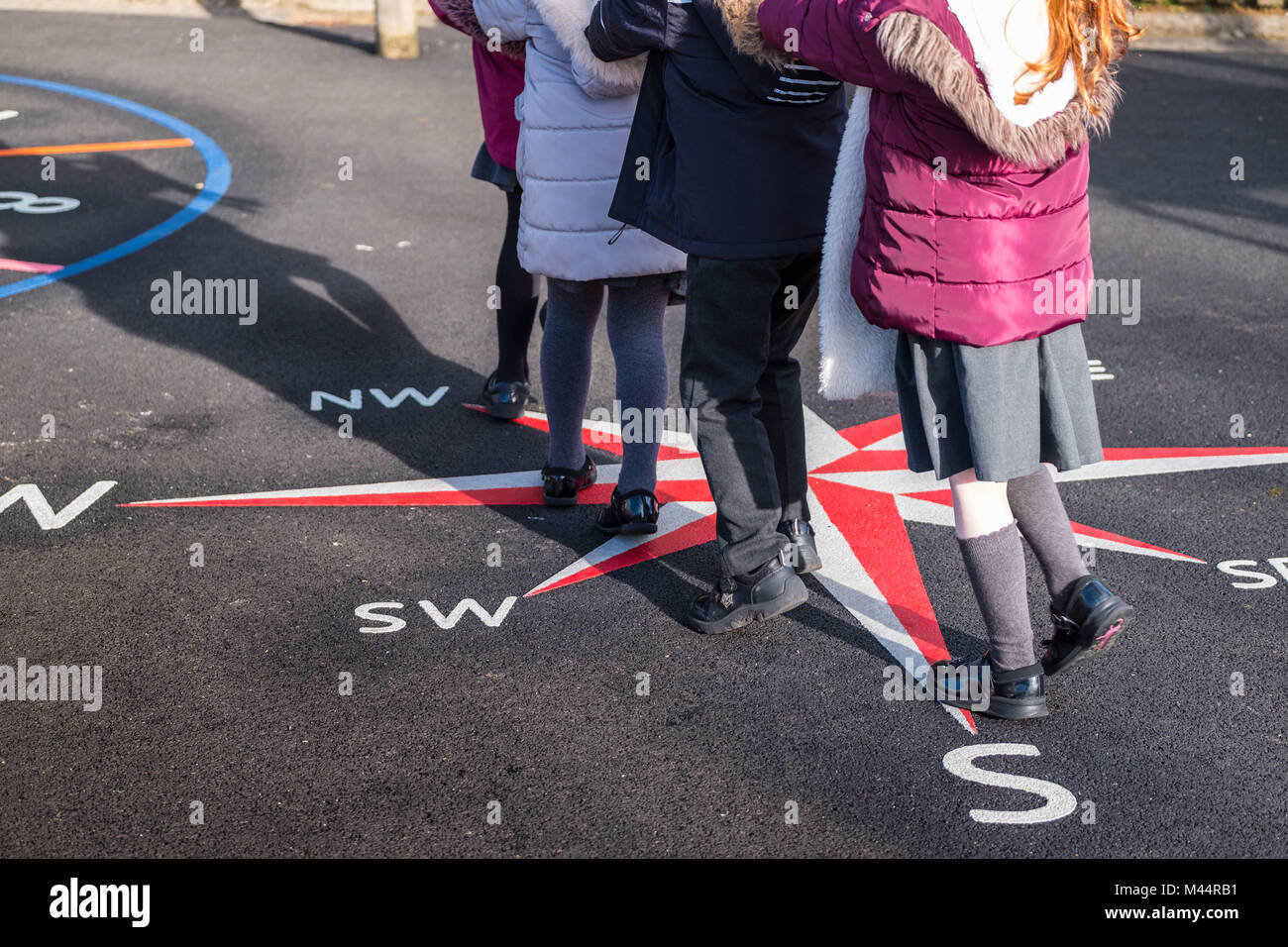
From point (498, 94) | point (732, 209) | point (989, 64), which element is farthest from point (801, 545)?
point (498, 94)

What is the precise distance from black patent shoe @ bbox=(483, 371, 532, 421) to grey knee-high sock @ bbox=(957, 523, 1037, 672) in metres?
2.26

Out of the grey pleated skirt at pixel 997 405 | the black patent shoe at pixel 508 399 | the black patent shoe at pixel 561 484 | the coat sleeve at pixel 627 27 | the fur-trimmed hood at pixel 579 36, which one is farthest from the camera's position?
the black patent shoe at pixel 508 399

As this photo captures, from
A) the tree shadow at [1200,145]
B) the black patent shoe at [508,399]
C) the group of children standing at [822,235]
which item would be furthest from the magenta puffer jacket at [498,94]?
the tree shadow at [1200,145]

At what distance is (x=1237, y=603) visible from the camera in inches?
153

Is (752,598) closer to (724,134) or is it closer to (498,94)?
(724,134)

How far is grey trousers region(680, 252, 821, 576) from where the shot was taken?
11.2 ft

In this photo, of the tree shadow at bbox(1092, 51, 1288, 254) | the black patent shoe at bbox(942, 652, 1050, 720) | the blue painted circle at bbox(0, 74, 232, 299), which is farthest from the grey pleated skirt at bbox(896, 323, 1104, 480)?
the tree shadow at bbox(1092, 51, 1288, 254)

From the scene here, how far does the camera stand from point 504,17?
3.91m

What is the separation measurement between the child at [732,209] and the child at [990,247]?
254mm

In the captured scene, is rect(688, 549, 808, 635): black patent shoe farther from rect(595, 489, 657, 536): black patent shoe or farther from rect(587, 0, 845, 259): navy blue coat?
rect(587, 0, 845, 259): navy blue coat

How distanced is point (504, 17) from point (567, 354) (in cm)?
99

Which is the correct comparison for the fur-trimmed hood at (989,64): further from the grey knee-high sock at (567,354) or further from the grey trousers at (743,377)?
the grey knee-high sock at (567,354)

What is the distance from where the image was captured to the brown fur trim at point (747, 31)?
10.00ft
